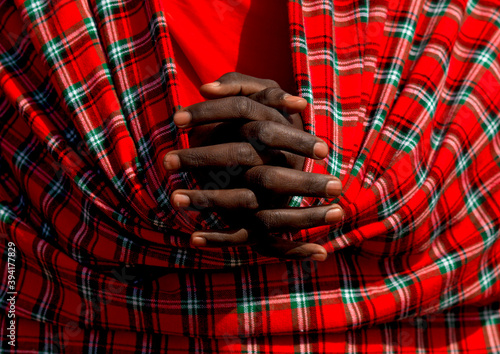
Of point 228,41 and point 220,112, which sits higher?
point 228,41

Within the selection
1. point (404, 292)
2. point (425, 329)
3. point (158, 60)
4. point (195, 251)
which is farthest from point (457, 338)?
point (158, 60)

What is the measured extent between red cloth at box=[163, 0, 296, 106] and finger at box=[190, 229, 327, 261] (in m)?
0.26

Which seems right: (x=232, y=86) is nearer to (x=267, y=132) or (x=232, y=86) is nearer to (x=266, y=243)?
(x=267, y=132)

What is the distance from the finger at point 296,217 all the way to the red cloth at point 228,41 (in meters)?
0.25

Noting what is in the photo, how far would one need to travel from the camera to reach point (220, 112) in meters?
0.59

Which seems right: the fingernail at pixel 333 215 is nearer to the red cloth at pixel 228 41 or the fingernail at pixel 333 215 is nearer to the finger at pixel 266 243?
the finger at pixel 266 243

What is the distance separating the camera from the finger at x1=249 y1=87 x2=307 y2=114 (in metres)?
0.61

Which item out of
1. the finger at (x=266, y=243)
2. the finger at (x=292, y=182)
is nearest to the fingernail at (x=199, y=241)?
the finger at (x=266, y=243)

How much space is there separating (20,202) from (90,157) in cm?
21

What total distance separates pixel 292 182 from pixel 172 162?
16cm

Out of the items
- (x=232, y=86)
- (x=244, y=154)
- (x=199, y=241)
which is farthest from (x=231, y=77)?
(x=199, y=241)

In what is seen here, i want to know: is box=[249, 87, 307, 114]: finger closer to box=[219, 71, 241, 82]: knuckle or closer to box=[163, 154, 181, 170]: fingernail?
box=[219, 71, 241, 82]: knuckle

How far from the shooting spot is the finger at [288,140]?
0.58m

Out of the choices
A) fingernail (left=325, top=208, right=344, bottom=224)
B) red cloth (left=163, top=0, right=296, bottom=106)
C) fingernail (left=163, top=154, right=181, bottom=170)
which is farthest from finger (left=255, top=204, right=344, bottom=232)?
red cloth (left=163, top=0, right=296, bottom=106)
